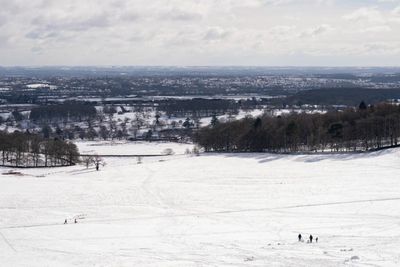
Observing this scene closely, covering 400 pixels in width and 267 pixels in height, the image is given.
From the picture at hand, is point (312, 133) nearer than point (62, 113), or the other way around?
point (312, 133)

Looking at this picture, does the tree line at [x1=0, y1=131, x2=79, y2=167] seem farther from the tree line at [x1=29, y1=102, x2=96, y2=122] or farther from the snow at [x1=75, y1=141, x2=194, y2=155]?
the tree line at [x1=29, y1=102, x2=96, y2=122]

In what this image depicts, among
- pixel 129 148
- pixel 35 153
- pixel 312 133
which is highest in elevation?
pixel 312 133

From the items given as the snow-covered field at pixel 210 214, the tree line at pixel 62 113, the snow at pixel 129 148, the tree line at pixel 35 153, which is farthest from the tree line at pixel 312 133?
the tree line at pixel 62 113

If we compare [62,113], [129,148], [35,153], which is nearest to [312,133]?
[129,148]

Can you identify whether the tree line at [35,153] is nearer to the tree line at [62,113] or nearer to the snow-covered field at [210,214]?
the snow-covered field at [210,214]

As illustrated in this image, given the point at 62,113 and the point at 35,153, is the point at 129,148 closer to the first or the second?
the point at 35,153
